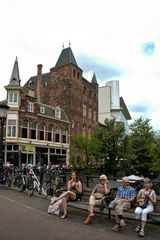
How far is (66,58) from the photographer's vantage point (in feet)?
192

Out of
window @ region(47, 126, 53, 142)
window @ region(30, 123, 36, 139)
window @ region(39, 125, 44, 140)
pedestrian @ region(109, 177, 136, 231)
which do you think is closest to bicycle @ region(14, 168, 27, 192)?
pedestrian @ region(109, 177, 136, 231)

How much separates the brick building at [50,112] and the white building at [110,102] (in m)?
16.4

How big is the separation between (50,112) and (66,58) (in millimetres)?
11211

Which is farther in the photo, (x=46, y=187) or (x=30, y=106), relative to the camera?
(x=30, y=106)

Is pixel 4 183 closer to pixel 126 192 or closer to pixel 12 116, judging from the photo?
pixel 126 192

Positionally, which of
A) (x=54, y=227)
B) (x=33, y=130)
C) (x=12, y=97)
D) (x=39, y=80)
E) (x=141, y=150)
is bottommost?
(x=54, y=227)

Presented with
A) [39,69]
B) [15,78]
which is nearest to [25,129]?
[15,78]

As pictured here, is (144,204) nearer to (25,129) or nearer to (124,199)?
(124,199)

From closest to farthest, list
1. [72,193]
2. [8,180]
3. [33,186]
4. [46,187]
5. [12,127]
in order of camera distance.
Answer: [72,193]
[46,187]
[33,186]
[8,180]
[12,127]

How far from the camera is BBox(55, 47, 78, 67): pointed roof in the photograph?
190 feet

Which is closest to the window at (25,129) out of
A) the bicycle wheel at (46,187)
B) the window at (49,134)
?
the window at (49,134)

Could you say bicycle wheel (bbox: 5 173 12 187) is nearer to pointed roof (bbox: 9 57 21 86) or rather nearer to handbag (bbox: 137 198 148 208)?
handbag (bbox: 137 198 148 208)

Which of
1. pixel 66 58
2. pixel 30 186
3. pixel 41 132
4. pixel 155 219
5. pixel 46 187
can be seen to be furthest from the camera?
pixel 66 58

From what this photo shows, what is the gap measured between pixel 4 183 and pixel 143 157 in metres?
18.2
